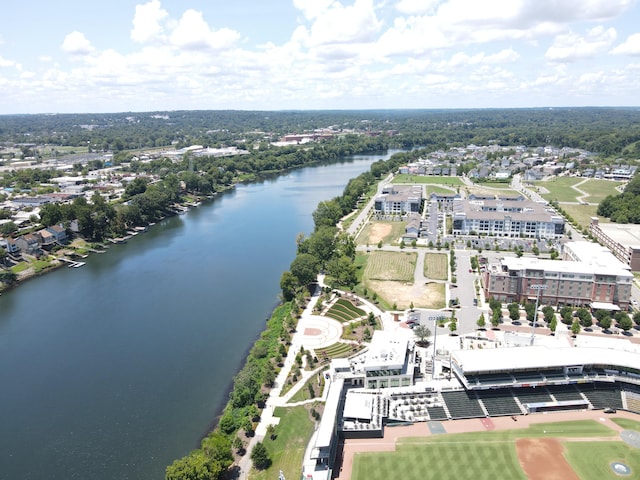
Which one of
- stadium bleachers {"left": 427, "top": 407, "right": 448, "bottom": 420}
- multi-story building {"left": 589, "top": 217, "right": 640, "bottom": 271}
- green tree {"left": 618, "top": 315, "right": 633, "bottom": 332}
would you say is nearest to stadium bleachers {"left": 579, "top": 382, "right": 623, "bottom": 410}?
stadium bleachers {"left": 427, "top": 407, "right": 448, "bottom": 420}

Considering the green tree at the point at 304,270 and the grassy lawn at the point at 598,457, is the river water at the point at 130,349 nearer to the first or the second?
the green tree at the point at 304,270

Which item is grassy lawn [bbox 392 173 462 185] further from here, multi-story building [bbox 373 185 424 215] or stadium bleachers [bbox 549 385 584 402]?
stadium bleachers [bbox 549 385 584 402]

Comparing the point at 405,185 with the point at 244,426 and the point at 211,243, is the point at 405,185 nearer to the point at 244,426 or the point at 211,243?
the point at 211,243

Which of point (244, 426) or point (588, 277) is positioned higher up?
point (588, 277)

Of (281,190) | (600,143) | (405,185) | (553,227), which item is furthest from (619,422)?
(600,143)

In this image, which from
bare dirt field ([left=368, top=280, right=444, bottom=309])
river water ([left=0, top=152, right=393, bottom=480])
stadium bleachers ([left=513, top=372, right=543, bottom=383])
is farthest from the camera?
bare dirt field ([left=368, top=280, right=444, bottom=309])

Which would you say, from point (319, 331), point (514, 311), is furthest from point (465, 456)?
point (514, 311)
